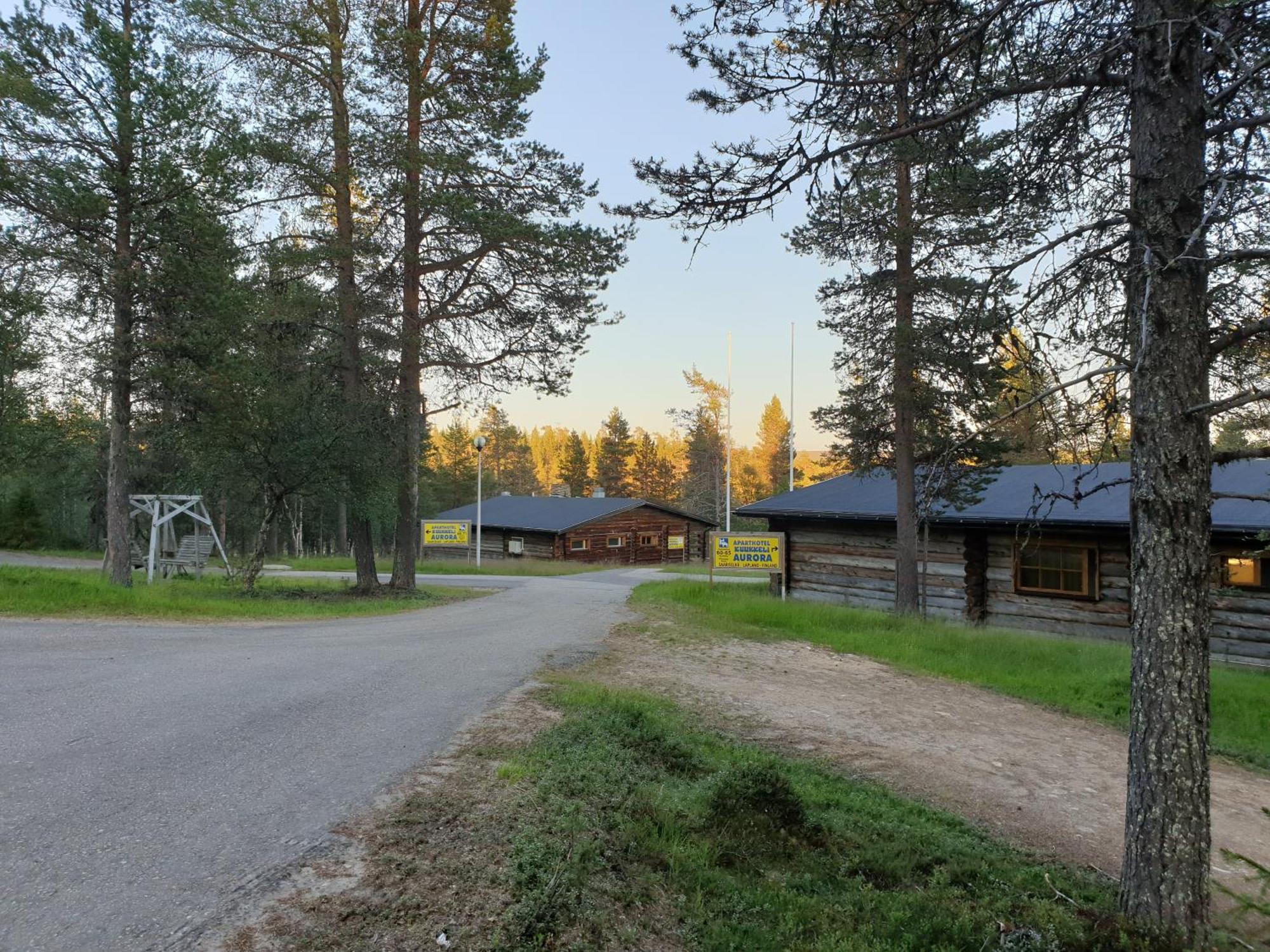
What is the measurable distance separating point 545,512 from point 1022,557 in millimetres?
32419

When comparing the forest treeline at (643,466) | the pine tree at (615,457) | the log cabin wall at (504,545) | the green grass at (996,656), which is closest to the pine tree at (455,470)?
the forest treeline at (643,466)

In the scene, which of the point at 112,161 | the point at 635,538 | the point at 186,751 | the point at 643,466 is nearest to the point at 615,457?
the point at 643,466

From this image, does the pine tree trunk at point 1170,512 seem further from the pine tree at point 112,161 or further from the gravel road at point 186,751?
the pine tree at point 112,161

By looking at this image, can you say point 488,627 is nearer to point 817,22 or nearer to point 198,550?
point 817,22

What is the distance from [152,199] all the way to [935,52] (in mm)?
14115

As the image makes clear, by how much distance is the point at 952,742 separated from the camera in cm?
747

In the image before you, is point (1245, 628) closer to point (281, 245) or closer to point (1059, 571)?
point (1059, 571)

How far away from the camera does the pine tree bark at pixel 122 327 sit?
13.1 metres

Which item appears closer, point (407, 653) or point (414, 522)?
point (407, 653)

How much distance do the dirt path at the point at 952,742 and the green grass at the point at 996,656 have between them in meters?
0.66

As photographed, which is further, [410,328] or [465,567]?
[465,567]

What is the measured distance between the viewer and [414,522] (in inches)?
747

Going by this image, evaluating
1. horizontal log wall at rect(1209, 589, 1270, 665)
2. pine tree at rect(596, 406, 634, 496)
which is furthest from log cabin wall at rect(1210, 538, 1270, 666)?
pine tree at rect(596, 406, 634, 496)

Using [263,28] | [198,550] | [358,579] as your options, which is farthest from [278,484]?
[263,28]
